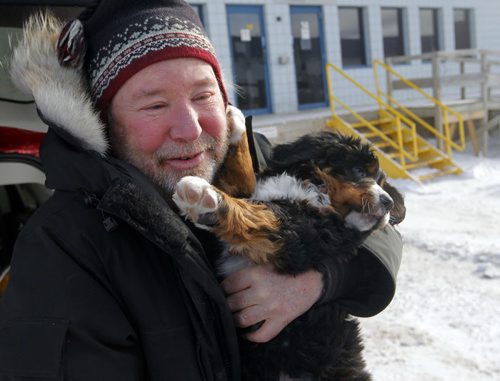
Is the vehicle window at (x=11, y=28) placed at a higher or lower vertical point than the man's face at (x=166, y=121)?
higher

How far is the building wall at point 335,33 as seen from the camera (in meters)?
11.6

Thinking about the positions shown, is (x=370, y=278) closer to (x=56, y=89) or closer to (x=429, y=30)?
(x=56, y=89)

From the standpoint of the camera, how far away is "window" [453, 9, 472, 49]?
663 inches

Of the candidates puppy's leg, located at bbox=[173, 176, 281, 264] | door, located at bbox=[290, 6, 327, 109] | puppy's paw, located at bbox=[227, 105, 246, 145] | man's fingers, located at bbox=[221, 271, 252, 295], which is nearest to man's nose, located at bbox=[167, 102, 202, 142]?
puppy's leg, located at bbox=[173, 176, 281, 264]

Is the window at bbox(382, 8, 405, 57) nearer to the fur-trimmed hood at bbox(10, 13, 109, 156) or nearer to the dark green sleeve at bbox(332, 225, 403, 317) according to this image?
the dark green sleeve at bbox(332, 225, 403, 317)

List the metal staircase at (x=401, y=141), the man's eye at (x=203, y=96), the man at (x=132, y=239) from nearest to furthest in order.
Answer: the man at (x=132, y=239) → the man's eye at (x=203, y=96) → the metal staircase at (x=401, y=141)

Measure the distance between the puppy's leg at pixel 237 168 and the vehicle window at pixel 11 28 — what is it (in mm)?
989

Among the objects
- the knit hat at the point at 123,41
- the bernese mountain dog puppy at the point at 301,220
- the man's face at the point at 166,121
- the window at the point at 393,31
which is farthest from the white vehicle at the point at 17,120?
the window at the point at 393,31

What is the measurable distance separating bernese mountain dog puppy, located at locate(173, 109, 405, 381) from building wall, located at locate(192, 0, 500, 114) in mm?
8724

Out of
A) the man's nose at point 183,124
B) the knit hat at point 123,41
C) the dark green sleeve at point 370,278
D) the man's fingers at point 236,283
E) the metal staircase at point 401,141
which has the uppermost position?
the knit hat at point 123,41

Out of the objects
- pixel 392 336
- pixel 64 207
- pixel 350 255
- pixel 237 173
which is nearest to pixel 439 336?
pixel 392 336

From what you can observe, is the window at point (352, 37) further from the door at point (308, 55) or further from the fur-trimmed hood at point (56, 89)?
the fur-trimmed hood at point (56, 89)

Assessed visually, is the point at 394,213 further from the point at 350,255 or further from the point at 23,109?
the point at 23,109

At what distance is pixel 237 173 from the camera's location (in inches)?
73.1
